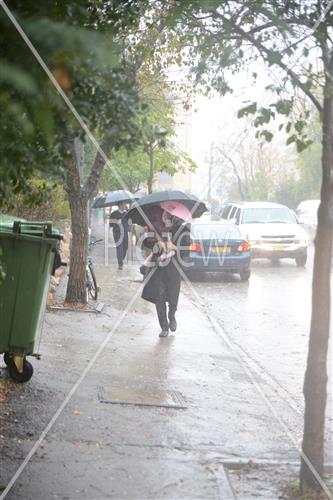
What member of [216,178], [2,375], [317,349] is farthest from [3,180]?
[216,178]

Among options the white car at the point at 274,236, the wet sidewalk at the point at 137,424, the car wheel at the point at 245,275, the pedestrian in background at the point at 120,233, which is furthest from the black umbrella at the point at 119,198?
the wet sidewalk at the point at 137,424

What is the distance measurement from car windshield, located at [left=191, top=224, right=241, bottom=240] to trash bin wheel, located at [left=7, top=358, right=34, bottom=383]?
41.1ft

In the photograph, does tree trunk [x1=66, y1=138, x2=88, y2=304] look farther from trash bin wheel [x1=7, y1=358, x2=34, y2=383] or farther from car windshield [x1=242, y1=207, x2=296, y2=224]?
car windshield [x1=242, y1=207, x2=296, y2=224]

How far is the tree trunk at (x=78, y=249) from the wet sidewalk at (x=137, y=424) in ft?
7.63

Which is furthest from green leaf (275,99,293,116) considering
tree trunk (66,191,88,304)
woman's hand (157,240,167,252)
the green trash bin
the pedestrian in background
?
the pedestrian in background

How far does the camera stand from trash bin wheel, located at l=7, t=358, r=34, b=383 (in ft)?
23.9

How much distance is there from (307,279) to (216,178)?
5881 centimetres

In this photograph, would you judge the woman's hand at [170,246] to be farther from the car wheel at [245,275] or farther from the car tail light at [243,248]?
the car wheel at [245,275]

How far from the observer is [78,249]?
1288 centimetres

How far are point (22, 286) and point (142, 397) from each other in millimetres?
1575

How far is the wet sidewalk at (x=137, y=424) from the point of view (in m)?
5.05

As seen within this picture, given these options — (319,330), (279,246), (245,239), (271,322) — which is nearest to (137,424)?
(319,330)

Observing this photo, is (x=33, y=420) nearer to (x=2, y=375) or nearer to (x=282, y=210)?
(x=2, y=375)

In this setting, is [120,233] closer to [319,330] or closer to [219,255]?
[219,255]
